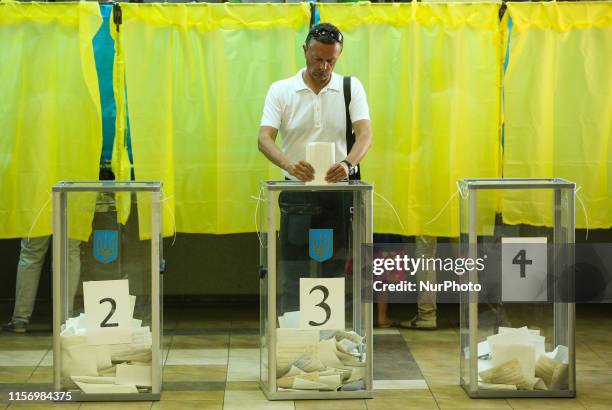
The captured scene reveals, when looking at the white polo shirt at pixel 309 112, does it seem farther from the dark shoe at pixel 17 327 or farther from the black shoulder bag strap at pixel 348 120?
the dark shoe at pixel 17 327

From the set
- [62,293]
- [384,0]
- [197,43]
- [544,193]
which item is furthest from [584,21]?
[62,293]

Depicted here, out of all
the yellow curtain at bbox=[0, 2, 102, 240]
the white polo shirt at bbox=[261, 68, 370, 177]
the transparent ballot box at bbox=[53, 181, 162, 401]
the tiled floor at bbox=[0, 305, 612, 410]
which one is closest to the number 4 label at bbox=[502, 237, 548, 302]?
the tiled floor at bbox=[0, 305, 612, 410]

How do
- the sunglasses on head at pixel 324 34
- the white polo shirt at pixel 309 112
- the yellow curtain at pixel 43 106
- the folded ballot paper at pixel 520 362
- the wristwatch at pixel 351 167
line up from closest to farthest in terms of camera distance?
the folded ballot paper at pixel 520 362 → the wristwatch at pixel 351 167 → the sunglasses on head at pixel 324 34 → the white polo shirt at pixel 309 112 → the yellow curtain at pixel 43 106

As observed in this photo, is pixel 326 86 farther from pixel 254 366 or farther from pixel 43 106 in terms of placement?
pixel 43 106

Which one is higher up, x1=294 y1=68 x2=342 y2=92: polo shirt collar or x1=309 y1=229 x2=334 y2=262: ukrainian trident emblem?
x1=294 y1=68 x2=342 y2=92: polo shirt collar

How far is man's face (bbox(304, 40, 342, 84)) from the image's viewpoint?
17.4 ft

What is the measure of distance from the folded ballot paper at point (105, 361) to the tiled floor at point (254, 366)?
0.09m

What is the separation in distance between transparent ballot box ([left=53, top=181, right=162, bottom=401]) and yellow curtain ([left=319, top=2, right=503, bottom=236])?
5.74ft

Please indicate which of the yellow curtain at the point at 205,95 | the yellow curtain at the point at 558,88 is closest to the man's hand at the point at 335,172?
the yellow curtain at the point at 205,95

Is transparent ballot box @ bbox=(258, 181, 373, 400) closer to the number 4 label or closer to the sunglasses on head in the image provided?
the number 4 label

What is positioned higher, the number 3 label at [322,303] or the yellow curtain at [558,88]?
the yellow curtain at [558,88]

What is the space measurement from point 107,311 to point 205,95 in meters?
1.70

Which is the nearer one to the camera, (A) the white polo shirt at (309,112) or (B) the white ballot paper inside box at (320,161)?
(B) the white ballot paper inside box at (320,161)

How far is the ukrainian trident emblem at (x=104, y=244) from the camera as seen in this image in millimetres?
4805
